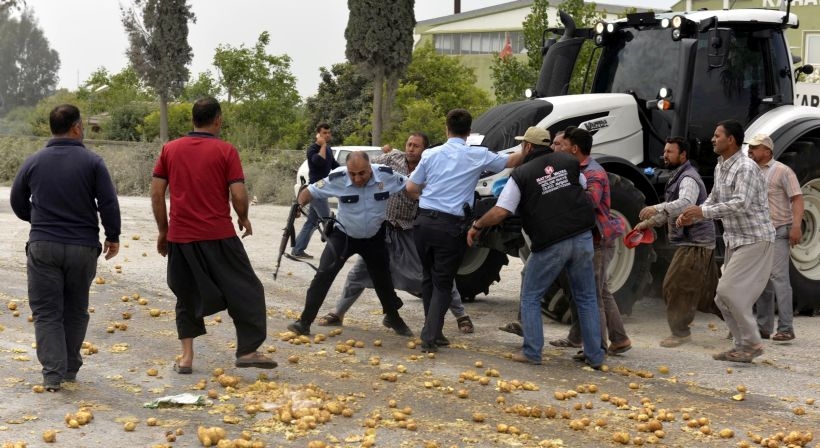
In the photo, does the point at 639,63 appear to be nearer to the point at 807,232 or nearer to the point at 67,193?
the point at 807,232

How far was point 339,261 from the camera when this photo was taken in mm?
9961

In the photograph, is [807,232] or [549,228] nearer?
[549,228]

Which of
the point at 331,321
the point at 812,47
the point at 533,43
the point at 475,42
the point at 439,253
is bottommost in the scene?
the point at 331,321

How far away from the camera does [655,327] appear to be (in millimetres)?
11219

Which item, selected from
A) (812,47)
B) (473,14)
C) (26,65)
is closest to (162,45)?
(812,47)

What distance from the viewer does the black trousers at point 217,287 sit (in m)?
8.20

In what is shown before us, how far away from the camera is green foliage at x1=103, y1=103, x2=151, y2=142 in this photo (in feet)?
182

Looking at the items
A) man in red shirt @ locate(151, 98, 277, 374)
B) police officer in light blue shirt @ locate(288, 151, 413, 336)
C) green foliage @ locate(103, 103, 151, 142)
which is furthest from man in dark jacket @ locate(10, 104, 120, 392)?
green foliage @ locate(103, 103, 151, 142)

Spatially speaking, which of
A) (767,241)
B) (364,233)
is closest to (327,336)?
(364,233)

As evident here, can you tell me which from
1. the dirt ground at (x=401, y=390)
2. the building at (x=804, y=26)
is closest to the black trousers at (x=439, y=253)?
the dirt ground at (x=401, y=390)

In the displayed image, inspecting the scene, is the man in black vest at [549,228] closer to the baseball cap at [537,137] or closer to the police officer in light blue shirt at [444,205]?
the baseball cap at [537,137]

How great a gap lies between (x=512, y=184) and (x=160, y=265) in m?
7.03

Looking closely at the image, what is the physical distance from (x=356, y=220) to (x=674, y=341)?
306cm

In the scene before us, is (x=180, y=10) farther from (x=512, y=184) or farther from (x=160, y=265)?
(x=512, y=184)
